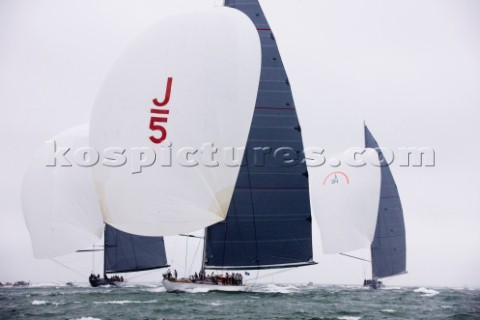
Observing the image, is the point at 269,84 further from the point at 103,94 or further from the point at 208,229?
the point at 103,94

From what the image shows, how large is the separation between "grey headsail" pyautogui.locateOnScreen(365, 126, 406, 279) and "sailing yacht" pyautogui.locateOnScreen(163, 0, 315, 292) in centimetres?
1768

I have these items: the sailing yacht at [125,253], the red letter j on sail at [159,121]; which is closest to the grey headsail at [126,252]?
the sailing yacht at [125,253]

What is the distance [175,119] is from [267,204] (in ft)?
42.1

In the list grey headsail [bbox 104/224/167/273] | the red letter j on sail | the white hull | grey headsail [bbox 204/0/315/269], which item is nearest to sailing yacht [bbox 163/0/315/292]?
grey headsail [bbox 204/0/315/269]

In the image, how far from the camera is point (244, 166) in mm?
36688

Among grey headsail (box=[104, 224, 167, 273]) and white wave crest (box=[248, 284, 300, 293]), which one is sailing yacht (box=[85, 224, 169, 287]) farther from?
white wave crest (box=[248, 284, 300, 293])

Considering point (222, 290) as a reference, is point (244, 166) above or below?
above

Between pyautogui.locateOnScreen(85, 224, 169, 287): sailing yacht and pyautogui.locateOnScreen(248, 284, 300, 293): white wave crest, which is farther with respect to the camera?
pyautogui.locateOnScreen(85, 224, 169, 287): sailing yacht

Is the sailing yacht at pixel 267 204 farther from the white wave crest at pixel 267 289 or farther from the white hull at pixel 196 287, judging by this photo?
the white wave crest at pixel 267 289

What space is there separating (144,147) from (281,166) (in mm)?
13562

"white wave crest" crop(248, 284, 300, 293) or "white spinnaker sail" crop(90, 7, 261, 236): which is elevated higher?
"white spinnaker sail" crop(90, 7, 261, 236)

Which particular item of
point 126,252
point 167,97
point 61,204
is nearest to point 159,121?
point 167,97

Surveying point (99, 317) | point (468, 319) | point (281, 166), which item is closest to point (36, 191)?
point (281, 166)

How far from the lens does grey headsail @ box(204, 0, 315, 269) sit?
36.9 metres
